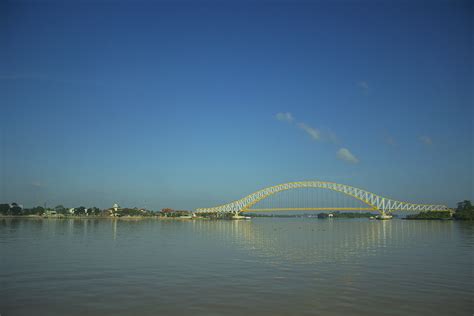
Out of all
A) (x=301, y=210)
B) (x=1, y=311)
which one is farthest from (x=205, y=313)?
(x=301, y=210)

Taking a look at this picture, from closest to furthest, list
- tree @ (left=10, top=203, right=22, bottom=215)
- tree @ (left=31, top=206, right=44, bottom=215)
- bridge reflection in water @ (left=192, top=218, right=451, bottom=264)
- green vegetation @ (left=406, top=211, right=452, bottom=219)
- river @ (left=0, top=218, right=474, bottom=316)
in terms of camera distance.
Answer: river @ (left=0, top=218, right=474, bottom=316) → bridge reflection in water @ (left=192, top=218, right=451, bottom=264) → green vegetation @ (left=406, top=211, right=452, bottom=219) → tree @ (left=10, top=203, right=22, bottom=215) → tree @ (left=31, top=206, right=44, bottom=215)

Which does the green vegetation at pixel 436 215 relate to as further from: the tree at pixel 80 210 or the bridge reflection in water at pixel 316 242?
the tree at pixel 80 210

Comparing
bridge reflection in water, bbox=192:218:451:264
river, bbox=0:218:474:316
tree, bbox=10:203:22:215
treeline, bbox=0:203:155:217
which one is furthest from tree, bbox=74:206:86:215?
river, bbox=0:218:474:316

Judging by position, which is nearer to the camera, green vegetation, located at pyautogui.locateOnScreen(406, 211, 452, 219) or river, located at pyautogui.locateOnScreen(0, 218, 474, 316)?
river, located at pyautogui.locateOnScreen(0, 218, 474, 316)

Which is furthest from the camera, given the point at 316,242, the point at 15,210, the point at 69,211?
the point at 69,211

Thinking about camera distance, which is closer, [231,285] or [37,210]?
[231,285]

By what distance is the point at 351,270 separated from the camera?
1484 centimetres

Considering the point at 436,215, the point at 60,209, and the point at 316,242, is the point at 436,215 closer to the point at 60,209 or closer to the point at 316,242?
the point at 316,242

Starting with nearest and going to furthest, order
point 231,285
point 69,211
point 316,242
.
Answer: point 231,285, point 316,242, point 69,211

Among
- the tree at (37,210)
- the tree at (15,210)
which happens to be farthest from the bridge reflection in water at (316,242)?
the tree at (37,210)

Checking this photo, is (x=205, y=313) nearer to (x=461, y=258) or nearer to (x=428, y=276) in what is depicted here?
(x=428, y=276)

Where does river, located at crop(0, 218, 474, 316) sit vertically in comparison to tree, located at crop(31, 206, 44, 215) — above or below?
above

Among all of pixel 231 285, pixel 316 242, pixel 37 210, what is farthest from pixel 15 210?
pixel 231 285

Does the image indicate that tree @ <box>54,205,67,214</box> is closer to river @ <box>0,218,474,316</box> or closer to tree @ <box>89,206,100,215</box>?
tree @ <box>89,206,100,215</box>
